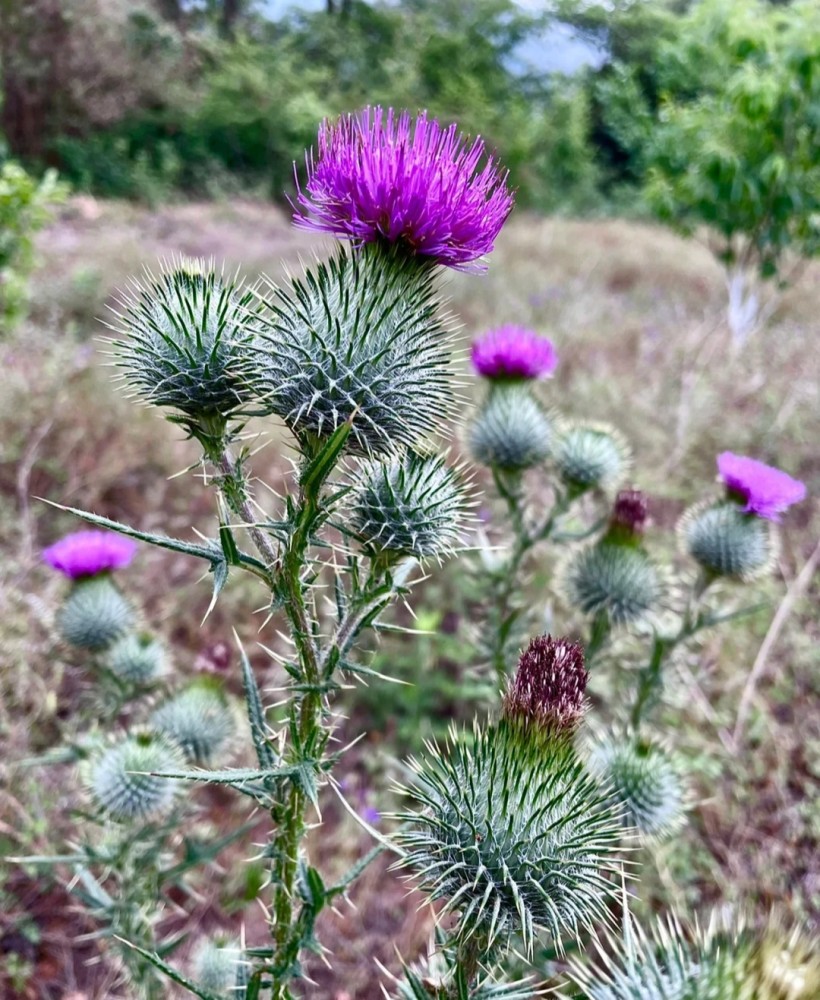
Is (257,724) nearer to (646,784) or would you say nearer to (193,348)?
(193,348)

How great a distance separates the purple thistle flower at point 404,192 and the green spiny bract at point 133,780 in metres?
1.62

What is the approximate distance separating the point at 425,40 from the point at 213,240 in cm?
975

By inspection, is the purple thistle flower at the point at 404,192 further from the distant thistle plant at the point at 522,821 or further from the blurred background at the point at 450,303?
the distant thistle plant at the point at 522,821

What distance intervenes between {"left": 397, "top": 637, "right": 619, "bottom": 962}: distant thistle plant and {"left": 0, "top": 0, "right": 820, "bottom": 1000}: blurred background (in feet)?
0.94

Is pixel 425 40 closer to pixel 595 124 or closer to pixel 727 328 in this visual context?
pixel 595 124

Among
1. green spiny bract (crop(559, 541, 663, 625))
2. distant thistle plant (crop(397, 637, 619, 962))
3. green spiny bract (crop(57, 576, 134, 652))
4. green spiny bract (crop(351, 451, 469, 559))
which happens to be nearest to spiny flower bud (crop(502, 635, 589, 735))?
distant thistle plant (crop(397, 637, 619, 962))

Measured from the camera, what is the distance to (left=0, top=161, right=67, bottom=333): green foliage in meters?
5.63

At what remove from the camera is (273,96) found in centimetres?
1841

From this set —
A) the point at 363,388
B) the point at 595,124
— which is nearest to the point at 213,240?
the point at 595,124

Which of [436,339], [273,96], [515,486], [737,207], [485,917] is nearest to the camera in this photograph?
[485,917]

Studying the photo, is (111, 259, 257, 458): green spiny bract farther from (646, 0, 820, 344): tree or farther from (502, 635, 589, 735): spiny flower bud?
(646, 0, 820, 344): tree

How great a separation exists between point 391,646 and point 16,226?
4.33m

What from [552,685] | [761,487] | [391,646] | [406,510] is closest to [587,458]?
[761,487]

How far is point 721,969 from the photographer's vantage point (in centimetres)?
118
